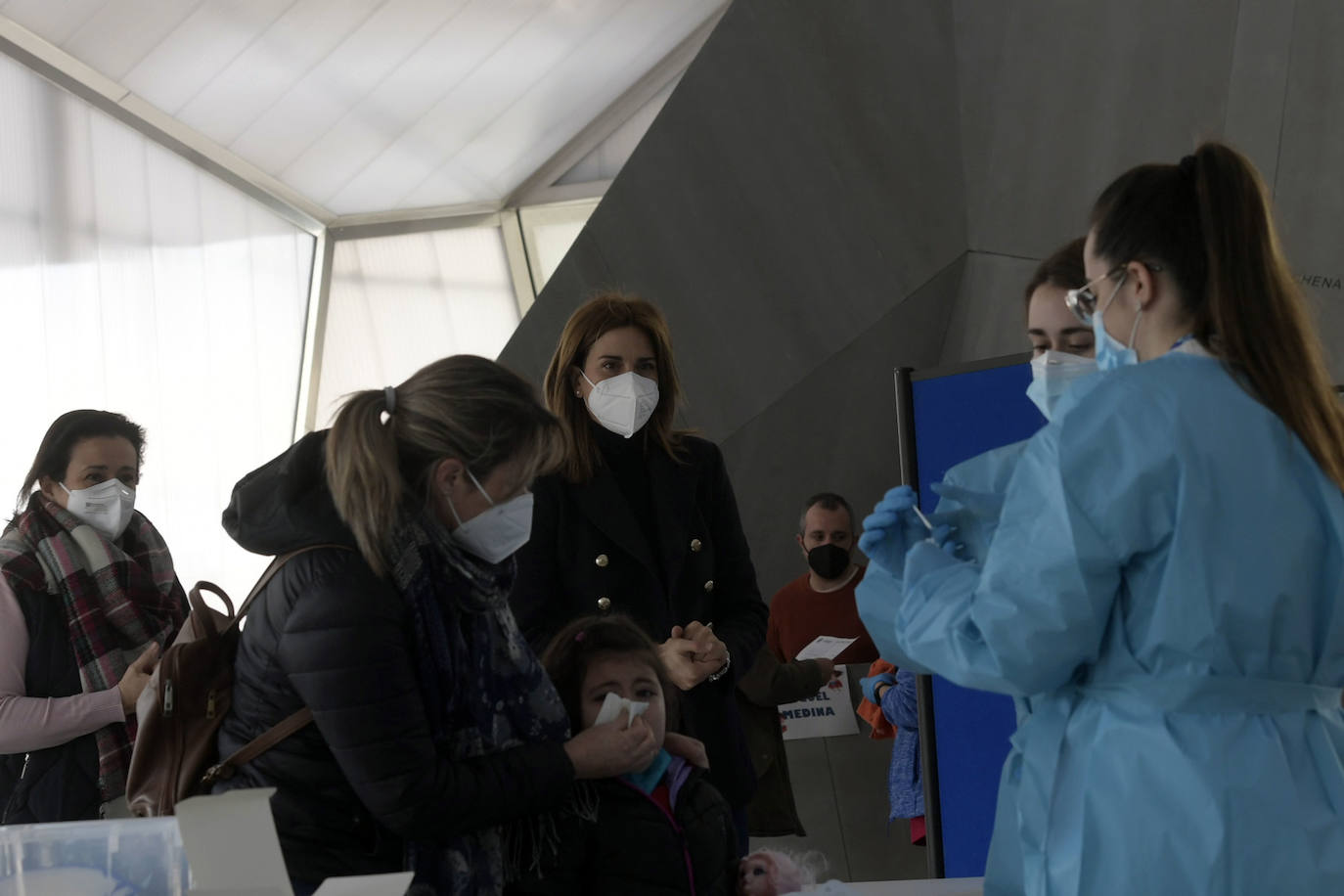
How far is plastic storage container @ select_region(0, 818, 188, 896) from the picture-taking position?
4.84ft

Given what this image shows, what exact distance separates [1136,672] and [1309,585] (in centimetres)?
22

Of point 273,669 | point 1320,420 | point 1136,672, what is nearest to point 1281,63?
point 1320,420

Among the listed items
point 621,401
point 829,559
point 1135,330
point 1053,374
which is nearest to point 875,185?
point 829,559

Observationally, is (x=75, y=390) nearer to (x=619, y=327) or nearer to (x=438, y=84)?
(x=438, y=84)

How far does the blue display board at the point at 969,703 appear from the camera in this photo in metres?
3.23

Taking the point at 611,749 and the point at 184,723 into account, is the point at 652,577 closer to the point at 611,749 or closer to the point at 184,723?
the point at 611,749

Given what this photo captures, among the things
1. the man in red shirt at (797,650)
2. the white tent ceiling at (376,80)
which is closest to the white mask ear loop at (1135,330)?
the man in red shirt at (797,650)

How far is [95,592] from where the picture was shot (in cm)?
313

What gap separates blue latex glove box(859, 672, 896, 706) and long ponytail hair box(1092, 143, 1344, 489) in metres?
1.88

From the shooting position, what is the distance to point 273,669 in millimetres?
1873

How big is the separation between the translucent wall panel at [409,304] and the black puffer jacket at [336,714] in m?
10.9

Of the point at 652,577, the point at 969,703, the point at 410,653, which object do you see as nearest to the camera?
the point at 410,653

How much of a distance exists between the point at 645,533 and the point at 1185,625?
156 centimetres

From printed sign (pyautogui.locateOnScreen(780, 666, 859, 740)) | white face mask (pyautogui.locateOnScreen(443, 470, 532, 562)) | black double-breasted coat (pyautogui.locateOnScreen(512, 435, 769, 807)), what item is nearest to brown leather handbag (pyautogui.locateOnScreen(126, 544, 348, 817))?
white face mask (pyautogui.locateOnScreen(443, 470, 532, 562))
